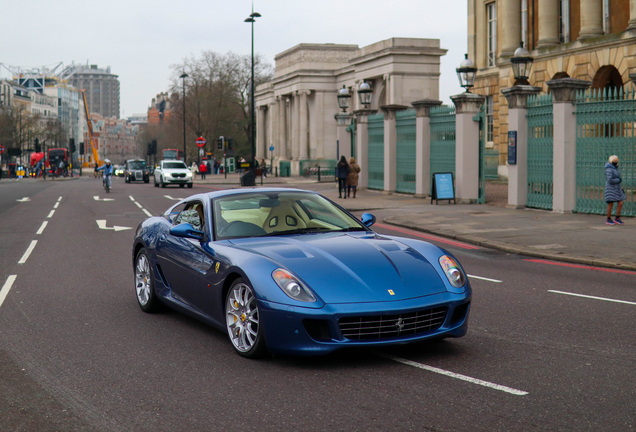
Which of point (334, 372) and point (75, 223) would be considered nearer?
point (334, 372)

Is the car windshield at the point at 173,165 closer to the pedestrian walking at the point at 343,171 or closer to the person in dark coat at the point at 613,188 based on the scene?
the pedestrian walking at the point at 343,171

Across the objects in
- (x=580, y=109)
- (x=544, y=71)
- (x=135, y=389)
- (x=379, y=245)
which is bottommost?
(x=135, y=389)

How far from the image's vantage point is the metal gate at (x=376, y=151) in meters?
33.2

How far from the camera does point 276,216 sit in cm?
705

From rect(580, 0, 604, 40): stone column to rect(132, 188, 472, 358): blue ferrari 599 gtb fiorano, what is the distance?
29.9m

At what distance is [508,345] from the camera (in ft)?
20.5

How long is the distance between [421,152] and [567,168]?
347 inches

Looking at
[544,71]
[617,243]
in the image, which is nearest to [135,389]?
[617,243]

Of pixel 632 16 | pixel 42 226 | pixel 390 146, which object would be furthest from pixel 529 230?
pixel 632 16

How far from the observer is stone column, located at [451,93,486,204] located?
2498cm

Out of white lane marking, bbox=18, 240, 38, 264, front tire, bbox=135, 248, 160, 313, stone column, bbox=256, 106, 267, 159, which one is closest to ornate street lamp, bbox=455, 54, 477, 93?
white lane marking, bbox=18, 240, 38, 264

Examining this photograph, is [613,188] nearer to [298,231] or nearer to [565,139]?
[565,139]

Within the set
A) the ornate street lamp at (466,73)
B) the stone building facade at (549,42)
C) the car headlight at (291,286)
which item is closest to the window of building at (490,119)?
the stone building facade at (549,42)

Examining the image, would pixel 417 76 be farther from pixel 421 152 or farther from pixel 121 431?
pixel 121 431
